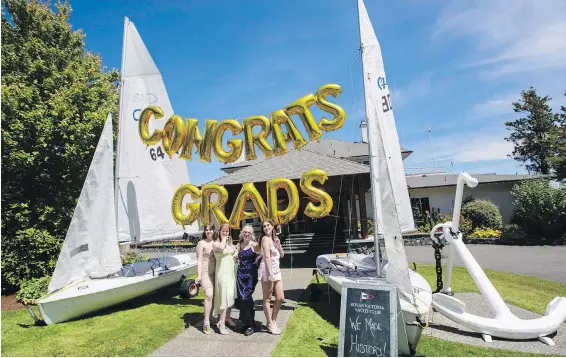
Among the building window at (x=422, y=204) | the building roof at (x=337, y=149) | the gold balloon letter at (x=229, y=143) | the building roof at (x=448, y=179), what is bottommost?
the building window at (x=422, y=204)

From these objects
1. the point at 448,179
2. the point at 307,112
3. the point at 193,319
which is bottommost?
the point at 193,319

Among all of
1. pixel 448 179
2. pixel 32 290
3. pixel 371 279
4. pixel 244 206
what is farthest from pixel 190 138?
pixel 448 179

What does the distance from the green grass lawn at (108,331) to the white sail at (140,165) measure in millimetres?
1930

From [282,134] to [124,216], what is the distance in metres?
4.72

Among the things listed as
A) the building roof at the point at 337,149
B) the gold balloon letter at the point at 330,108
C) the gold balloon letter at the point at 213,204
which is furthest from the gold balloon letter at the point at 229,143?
the building roof at the point at 337,149

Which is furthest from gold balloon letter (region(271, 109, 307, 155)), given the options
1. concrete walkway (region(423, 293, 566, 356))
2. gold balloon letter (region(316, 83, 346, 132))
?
concrete walkway (region(423, 293, 566, 356))

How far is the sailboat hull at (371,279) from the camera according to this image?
4551 mm

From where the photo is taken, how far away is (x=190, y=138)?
8234 mm

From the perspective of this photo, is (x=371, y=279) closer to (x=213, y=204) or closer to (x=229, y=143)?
(x=213, y=204)

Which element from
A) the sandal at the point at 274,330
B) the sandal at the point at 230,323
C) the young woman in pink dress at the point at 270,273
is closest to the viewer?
the young woman in pink dress at the point at 270,273

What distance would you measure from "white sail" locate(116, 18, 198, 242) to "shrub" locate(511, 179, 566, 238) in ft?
59.0

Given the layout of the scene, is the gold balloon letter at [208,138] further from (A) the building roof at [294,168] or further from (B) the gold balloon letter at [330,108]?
(A) the building roof at [294,168]

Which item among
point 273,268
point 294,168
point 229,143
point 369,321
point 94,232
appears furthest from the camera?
point 294,168

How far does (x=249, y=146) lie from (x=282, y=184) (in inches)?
53.8
